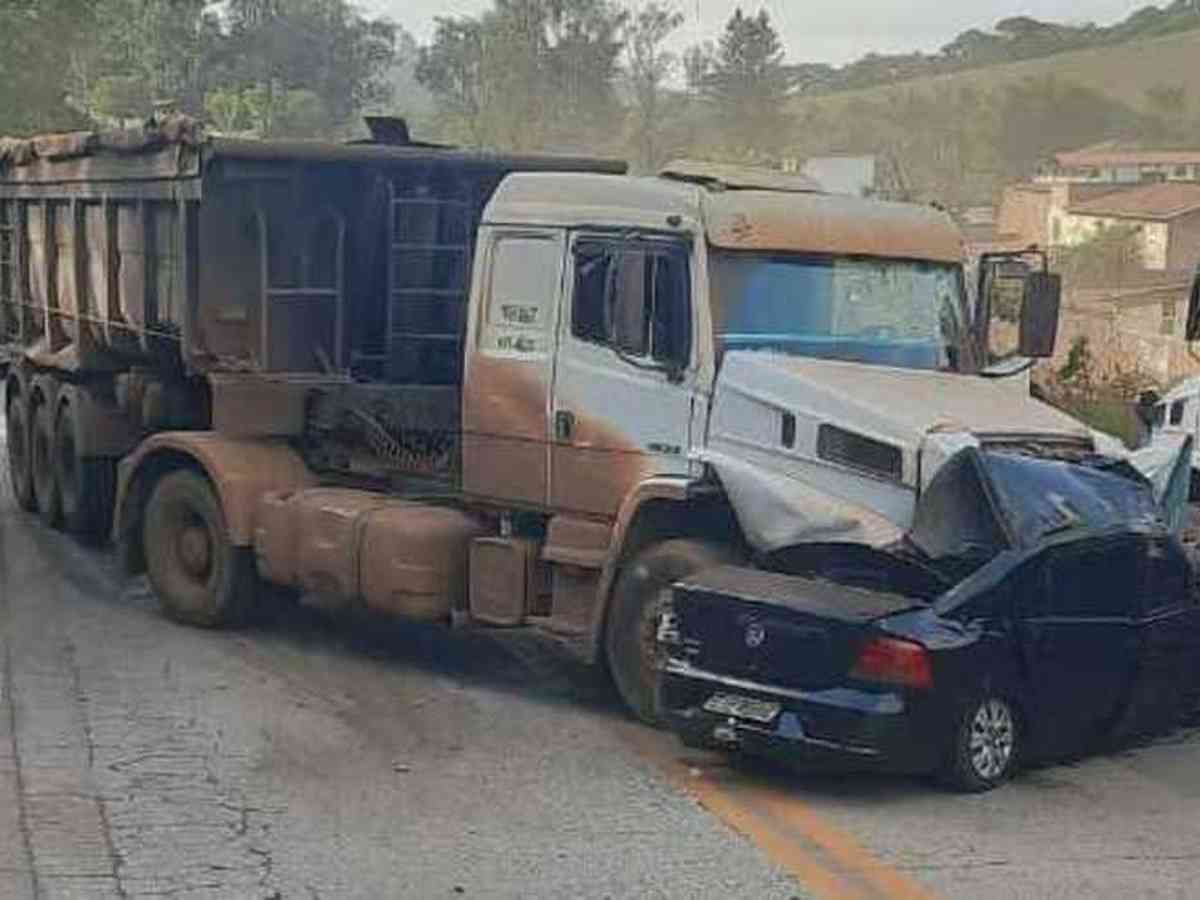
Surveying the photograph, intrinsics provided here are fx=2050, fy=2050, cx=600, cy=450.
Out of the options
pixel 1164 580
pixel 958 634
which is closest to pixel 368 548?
pixel 958 634

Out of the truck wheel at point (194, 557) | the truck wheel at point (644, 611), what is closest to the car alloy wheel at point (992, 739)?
the truck wheel at point (644, 611)

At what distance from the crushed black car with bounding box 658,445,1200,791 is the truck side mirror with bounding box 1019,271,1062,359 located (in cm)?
127

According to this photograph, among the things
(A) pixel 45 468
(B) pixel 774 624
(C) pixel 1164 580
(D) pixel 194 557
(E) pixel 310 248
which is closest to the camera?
(B) pixel 774 624

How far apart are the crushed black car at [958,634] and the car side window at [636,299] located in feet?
4.10

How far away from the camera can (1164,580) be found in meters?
8.88

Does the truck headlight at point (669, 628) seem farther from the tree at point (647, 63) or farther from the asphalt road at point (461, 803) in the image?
the tree at point (647, 63)

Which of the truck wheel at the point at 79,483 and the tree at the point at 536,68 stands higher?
the tree at the point at 536,68

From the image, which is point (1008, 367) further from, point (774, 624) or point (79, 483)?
point (79, 483)

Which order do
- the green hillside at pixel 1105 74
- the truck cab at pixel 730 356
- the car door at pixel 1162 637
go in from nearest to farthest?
the car door at pixel 1162 637 → the truck cab at pixel 730 356 → the green hillside at pixel 1105 74

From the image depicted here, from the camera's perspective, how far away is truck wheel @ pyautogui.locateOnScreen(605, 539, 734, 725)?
30.1 feet

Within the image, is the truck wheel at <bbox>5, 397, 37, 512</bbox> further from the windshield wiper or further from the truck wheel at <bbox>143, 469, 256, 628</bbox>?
the windshield wiper

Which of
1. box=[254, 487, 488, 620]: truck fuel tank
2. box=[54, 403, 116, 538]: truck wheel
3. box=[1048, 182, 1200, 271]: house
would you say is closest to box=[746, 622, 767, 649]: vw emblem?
box=[254, 487, 488, 620]: truck fuel tank

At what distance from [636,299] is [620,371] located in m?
0.36

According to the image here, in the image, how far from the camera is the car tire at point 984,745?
8.12 m
